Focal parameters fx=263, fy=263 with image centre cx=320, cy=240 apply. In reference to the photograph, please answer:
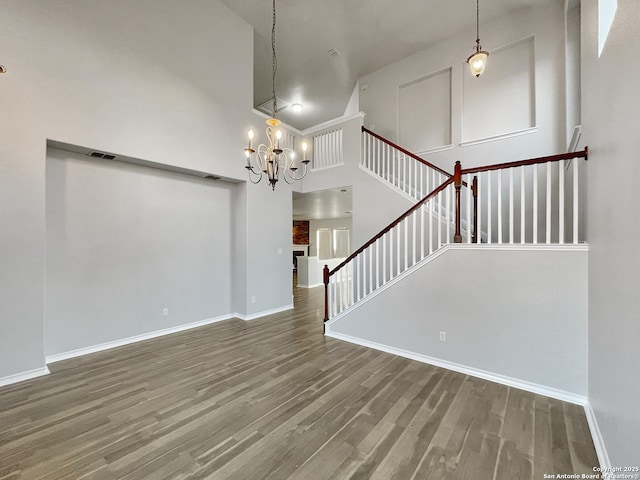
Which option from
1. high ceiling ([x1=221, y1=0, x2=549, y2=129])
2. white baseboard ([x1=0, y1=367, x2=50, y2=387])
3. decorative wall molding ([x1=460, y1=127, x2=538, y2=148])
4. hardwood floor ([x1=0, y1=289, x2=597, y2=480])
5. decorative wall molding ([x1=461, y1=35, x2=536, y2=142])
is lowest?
hardwood floor ([x1=0, y1=289, x2=597, y2=480])

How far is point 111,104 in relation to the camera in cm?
355

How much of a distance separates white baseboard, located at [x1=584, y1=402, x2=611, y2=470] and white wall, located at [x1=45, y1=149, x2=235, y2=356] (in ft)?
17.0

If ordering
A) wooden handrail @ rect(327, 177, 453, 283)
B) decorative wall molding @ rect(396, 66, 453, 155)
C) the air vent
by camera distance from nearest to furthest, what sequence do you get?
wooden handrail @ rect(327, 177, 453, 283) < the air vent < decorative wall molding @ rect(396, 66, 453, 155)

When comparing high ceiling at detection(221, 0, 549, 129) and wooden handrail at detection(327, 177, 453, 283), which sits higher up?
high ceiling at detection(221, 0, 549, 129)

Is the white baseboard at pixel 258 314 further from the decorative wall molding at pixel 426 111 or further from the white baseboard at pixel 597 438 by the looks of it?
the decorative wall molding at pixel 426 111

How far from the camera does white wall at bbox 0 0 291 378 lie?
2904 mm

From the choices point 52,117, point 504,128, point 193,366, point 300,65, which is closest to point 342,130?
point 300,65

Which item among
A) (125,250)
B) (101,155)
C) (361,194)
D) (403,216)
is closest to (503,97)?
(361,194)

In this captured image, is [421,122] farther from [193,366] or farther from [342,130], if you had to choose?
[193,366]

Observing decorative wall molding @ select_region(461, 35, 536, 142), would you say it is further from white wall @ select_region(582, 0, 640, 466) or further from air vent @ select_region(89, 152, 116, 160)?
air vent @ select_region(89, 152, 116, 160)

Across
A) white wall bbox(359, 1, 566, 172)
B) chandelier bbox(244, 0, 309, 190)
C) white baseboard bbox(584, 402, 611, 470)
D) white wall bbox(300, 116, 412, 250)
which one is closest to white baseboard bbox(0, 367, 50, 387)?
chandelier bbox(244, 0, 309, 190)

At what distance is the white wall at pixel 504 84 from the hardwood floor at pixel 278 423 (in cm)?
437

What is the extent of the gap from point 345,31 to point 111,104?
4664mm

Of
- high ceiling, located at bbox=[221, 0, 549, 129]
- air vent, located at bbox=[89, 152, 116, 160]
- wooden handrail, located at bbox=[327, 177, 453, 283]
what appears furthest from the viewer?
high ceiling, located at bbox=[221, 0, 549, 129]
